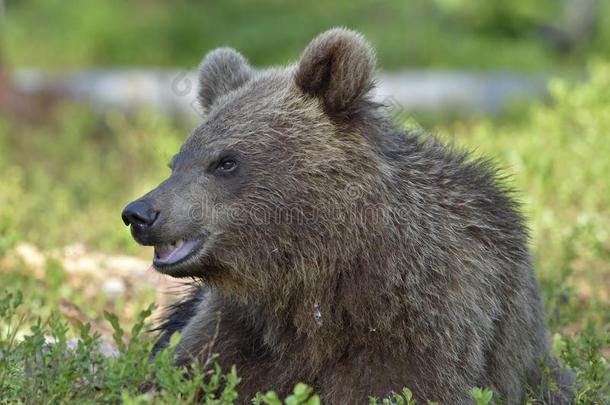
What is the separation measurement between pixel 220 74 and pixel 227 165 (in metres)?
0.75

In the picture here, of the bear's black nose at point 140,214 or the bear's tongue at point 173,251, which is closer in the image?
the bear's black nose at point 140,214

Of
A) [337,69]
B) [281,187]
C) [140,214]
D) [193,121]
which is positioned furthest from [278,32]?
[140,214]

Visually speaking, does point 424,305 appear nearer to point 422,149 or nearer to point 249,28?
point 422,149

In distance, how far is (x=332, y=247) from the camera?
4637mm

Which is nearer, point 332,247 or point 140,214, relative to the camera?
point 140,214

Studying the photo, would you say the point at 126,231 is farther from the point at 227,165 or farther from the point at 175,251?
the point at 175,251

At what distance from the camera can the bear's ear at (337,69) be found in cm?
472

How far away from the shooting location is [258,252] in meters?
4.65

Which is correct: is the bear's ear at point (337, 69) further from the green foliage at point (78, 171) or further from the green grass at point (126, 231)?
the green foliage at point (78, 171)

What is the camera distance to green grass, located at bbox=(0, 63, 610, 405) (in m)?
4.36

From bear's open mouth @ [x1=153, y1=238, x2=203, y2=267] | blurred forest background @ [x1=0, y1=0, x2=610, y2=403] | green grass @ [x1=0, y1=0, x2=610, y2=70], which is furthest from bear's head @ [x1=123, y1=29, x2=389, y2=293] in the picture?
green grass @ [x1=0, y1=0, x2=610, y2=70]

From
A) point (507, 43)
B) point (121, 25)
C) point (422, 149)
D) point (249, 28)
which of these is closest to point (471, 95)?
point (507, 43)

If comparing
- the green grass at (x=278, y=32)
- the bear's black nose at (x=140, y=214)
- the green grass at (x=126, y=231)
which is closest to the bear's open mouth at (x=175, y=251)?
the bear's black nose at (x=140, y=214)

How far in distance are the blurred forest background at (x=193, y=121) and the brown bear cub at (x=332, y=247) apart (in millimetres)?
607
